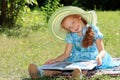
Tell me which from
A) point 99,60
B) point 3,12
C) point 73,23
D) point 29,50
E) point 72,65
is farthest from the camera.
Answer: point 3,12

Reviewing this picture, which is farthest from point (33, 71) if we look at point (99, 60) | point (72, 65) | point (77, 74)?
point (99, 60)

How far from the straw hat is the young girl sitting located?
0.01 meters

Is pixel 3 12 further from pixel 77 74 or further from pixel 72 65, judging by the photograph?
pixel 77 74

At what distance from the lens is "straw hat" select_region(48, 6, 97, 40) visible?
541 centimetres

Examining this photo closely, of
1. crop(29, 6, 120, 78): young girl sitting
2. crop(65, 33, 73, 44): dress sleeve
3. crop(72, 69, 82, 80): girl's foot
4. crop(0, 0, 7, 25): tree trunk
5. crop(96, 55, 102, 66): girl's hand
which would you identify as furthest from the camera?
crop(0, 0, 7, 25): tree trunk

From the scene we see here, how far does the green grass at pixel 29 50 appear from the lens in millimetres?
5875

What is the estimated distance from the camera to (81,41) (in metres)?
5.45

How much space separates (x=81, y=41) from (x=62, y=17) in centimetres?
38

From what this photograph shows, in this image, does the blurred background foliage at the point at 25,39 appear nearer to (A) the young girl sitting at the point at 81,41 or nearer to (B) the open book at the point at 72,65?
(B) the open book at the point at 72,65

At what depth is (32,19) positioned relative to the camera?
10344 millimetres

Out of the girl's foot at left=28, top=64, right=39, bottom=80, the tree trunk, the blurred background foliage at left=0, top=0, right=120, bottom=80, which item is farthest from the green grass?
the tree trunk

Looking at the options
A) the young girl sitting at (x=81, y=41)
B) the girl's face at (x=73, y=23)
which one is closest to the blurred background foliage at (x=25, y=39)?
the young girl sitting at (x=81, y=41)

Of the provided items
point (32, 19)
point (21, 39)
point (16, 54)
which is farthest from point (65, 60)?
point (32, 19)

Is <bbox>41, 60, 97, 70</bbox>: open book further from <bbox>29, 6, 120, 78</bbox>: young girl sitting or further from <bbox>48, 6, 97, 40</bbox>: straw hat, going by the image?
<bbox>48, 6, 97, 40</bbox>: straw hat
